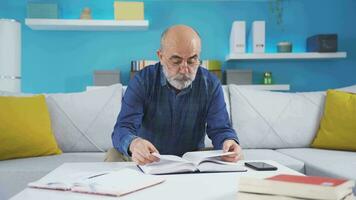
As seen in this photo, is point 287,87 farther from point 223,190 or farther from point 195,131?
point 223,190

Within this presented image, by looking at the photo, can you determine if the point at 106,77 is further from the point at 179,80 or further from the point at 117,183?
the point at 117,183

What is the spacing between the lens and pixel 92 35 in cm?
367

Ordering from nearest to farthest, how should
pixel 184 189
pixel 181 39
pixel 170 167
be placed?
pixel 184 189, pixel 170 167, pixel 181 39

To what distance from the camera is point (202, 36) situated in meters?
3.76

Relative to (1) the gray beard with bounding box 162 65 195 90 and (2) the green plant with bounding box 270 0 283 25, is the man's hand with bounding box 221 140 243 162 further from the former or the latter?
(2) the green plant with bounding box 270 0 283 25

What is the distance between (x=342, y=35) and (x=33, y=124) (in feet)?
9.93

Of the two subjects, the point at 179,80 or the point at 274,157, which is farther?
the point at 274,157

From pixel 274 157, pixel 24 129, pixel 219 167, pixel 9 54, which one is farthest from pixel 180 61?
pixel 9 54

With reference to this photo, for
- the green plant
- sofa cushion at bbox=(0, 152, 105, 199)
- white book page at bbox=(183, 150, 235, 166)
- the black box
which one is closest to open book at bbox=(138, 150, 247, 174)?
white book page at bbox=(183, 150, 235, 166)

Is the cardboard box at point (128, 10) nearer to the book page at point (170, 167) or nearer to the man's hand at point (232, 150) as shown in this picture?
the man's hand at point (232, 150)

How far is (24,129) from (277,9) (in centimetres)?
263

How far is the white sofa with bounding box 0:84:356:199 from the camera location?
2.21m

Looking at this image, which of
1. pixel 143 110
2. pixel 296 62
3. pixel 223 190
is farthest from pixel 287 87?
pixel 223 190

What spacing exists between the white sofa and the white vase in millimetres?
533
